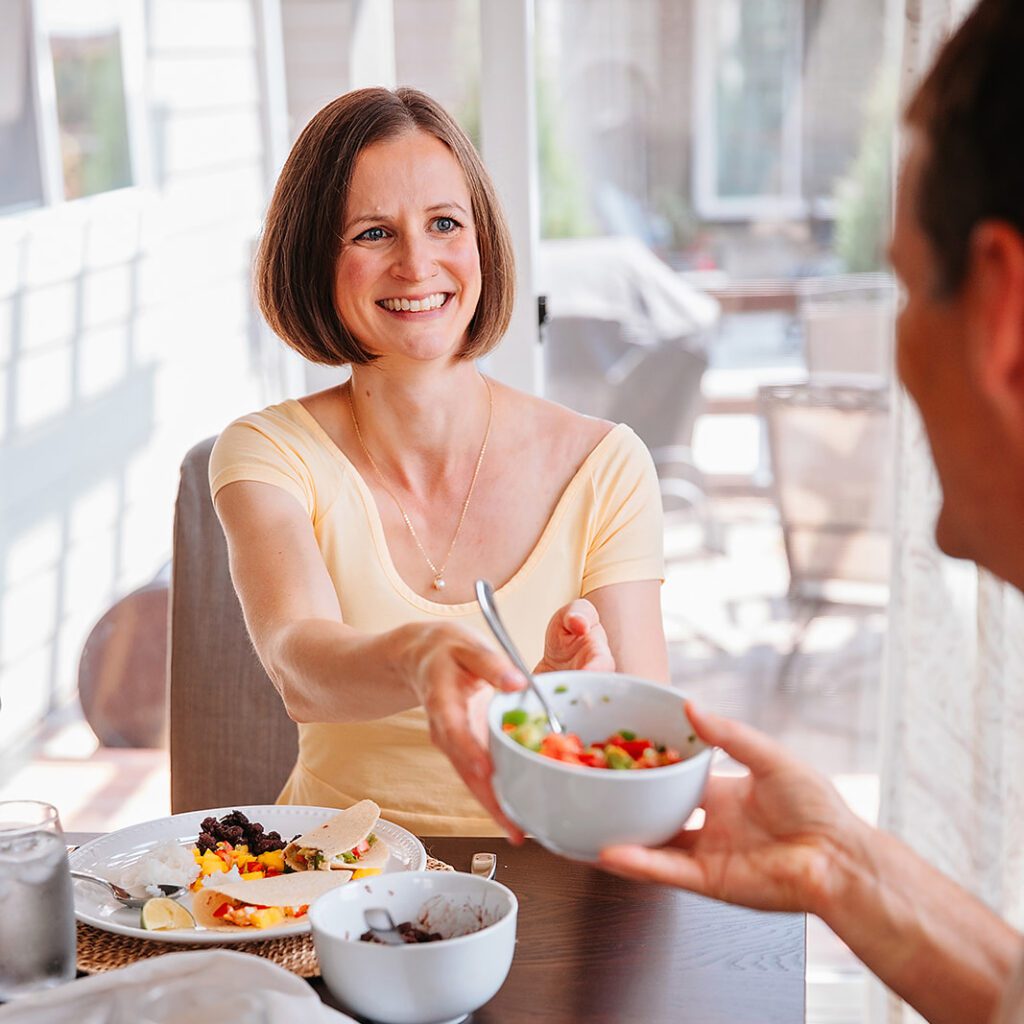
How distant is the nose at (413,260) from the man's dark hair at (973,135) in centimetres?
107

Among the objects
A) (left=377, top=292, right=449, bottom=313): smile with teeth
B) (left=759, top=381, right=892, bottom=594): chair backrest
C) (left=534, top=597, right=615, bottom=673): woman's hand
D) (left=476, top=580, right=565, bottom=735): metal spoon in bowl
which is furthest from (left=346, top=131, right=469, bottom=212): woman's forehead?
(left=759, top=381, right=892, bottom=594): chair backrest

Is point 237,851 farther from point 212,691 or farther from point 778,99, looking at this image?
point 778,99

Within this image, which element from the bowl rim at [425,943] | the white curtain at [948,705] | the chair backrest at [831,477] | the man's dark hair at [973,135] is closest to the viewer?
the man's dark hair at [973,135]

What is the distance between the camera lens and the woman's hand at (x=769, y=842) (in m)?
1.04

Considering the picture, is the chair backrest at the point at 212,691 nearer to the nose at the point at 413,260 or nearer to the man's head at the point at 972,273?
the nose at the point at 413,260

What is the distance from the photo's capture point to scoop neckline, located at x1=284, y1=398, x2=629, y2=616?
5.87 ft

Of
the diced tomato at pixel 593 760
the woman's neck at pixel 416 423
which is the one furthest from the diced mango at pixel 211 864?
the woman's neck at pixel 416 423

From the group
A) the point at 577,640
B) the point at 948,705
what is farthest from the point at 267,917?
the point at 948,705

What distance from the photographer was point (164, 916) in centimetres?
122

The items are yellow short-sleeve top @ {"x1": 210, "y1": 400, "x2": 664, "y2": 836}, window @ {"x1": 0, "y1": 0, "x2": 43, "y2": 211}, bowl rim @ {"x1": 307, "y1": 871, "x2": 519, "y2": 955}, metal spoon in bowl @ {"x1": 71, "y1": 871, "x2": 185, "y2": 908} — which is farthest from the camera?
window @ {"x1": 0, "y1": 0, "x2": 43, "y2": 211}

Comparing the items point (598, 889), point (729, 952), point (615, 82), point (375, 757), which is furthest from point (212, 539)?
point (615, 82)

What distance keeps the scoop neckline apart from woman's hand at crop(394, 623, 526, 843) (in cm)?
60

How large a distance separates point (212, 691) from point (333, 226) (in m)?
0.68

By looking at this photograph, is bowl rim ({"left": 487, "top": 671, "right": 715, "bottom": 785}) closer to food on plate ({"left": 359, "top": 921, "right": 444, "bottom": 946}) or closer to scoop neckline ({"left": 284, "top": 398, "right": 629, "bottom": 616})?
food on plate ({"left": 359, "top": 921, "right": 444, "bottom": 946})
